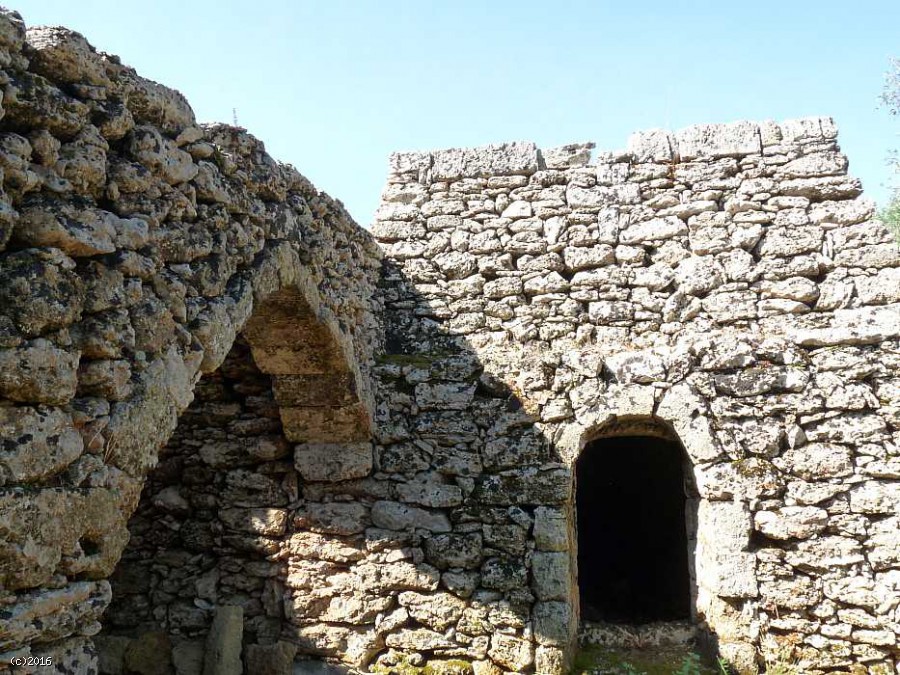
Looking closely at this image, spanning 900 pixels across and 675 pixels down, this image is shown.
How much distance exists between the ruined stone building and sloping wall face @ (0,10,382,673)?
625 mm

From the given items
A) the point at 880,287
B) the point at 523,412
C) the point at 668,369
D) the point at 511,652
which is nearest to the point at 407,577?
the point at 511,652

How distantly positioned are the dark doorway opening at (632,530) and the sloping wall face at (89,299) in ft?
17.1

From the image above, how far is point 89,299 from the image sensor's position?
9.52 feet

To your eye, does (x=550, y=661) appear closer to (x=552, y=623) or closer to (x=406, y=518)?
(x=552, y=623)

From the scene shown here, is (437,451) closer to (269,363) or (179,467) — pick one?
(269,363)

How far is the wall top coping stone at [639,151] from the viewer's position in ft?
20.6

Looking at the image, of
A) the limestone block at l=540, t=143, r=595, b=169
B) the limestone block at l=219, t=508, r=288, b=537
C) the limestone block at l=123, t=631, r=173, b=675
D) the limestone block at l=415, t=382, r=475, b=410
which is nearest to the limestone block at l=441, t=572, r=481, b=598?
the limestone block at l=415, t=382, r=475, b=410

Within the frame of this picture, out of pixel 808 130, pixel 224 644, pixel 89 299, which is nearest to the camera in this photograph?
pixel 89 299

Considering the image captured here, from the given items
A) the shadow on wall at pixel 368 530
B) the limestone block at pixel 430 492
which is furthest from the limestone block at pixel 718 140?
the limestone block at pixel 430 492

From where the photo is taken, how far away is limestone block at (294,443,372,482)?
19.6 ft

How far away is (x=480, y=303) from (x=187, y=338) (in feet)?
10.7

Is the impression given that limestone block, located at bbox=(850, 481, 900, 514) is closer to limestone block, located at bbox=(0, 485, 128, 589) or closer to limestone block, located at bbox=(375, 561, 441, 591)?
limestone block, located at bbox=(375, 561, 441, 591)

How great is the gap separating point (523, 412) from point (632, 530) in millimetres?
3629

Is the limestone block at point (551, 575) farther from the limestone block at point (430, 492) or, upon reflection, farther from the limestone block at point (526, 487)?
the limestone block at point (430, 492)
